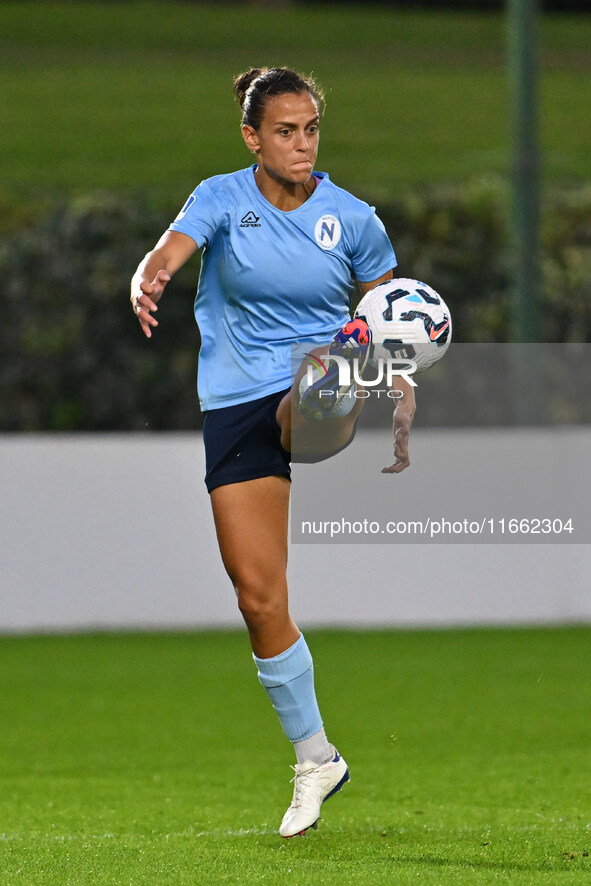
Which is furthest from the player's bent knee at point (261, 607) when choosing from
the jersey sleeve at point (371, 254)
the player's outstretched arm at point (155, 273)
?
the jersey sleeve at point (371, 254)

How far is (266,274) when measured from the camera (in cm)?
435

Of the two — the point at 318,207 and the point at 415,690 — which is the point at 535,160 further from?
the point at 318,207

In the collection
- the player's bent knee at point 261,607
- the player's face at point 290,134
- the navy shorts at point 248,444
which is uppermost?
the player's face at point 290,134

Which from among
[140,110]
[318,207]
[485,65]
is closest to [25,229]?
[318,207]

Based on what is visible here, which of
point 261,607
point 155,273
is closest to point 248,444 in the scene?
point 261,607

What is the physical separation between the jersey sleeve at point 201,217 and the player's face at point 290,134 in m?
0.18

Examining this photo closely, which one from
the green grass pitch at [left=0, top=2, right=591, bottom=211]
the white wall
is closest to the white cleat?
the white wall

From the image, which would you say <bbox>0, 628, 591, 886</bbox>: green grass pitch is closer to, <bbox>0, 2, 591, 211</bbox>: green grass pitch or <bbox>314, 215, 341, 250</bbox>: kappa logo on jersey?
<bbox>314, 215, 341, 250</bbox>: kappa logo on jersey

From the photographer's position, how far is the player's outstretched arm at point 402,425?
4328 millimetres

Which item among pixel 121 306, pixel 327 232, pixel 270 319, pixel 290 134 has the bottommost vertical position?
pixel 121 306

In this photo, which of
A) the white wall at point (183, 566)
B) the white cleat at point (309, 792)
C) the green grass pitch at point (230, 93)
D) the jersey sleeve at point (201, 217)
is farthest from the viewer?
the green grass pitch at point (230, 93)

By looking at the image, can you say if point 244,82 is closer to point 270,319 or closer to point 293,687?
point 270,319

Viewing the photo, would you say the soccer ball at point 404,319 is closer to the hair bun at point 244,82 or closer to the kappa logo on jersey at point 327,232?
the kappa logo on jersey at point 327,232

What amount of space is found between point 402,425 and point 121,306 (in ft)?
26.2
